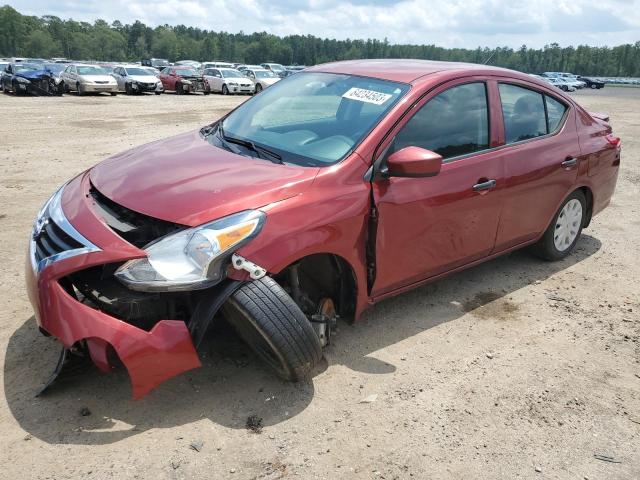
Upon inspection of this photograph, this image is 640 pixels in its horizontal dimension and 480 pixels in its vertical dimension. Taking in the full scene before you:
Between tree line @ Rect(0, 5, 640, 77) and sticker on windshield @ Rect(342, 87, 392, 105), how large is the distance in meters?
113

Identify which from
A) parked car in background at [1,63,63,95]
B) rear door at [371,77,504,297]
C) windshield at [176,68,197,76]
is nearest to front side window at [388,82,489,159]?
rear door at [371,77,504,297]

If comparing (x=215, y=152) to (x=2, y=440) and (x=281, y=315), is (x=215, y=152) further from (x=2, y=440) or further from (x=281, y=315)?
(x=2, y=440)

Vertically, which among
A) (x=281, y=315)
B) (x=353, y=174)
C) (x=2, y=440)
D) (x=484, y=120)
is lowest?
(x=2, y=440)

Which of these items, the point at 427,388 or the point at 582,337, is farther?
the point at 582,337

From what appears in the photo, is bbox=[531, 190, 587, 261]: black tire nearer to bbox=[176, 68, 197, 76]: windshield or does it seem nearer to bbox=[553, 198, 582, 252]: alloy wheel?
bbox=[553, 198, 582, 252]: alloy wheel

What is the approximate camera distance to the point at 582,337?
147 inches

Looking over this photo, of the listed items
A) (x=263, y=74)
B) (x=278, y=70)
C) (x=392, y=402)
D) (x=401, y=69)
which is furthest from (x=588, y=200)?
(x=278, y=70)

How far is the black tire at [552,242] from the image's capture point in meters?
4.73

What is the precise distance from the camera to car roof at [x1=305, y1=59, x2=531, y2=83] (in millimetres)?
3666

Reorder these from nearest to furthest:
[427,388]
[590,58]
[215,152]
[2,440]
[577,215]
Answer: [2,440]
[427,388]
[215,152]
[577,215]
[590,58]

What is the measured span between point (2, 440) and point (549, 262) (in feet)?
14.5

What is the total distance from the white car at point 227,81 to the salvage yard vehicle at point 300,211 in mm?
25727

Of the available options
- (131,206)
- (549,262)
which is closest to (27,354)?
(131,206)

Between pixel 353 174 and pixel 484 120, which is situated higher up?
pixel 484 120
